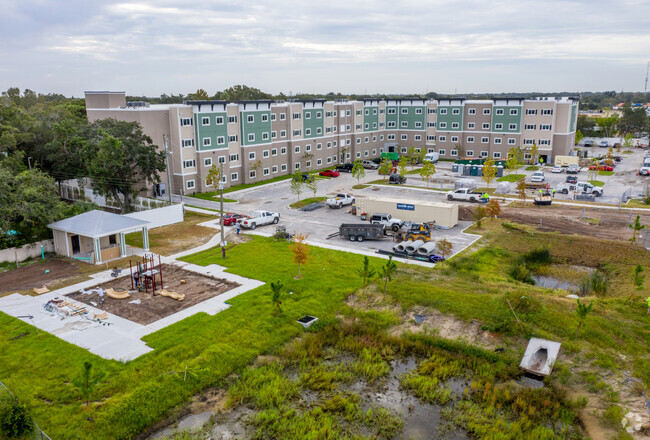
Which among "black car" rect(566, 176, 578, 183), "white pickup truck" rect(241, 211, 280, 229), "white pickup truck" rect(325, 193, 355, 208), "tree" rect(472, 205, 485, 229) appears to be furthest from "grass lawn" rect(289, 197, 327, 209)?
"black car" rect(566, 176, 578, 183)

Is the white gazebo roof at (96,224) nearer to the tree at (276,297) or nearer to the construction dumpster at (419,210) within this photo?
the tree at (276,297)

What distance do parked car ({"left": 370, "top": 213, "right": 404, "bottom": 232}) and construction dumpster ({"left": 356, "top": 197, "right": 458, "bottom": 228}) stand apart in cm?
152

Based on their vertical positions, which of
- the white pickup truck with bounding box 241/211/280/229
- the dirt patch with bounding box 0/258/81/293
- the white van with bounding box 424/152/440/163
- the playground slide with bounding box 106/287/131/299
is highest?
the white van with bounding box 424/152/440/163

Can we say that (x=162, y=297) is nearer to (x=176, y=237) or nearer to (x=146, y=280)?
(x=146, y=280)

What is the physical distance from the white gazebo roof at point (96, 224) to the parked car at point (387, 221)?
19.3 metres

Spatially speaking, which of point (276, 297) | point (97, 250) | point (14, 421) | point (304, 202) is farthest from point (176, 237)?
point (14, 421)

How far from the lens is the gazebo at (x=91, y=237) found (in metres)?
33.8

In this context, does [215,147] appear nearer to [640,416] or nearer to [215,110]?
[215,110]

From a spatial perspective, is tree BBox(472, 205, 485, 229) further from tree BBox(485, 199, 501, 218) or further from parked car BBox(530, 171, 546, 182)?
parked car BBox(530, 171, 546, 182)

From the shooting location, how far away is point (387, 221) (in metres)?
42.5

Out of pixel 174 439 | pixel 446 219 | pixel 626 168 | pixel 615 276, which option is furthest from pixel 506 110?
pixel 174 439

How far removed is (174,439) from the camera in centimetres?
1631

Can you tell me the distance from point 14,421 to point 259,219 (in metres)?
29.3

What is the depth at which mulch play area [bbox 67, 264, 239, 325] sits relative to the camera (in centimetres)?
2567
